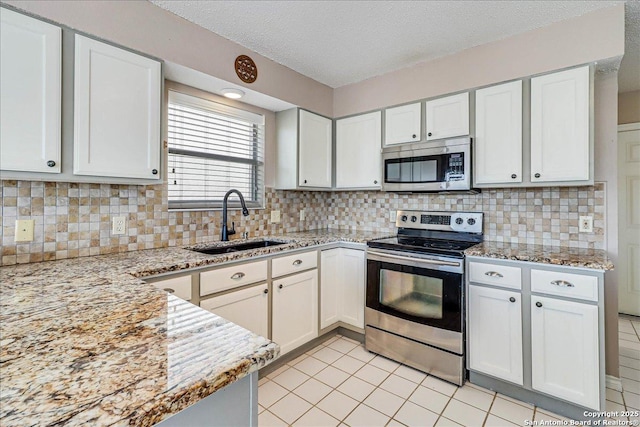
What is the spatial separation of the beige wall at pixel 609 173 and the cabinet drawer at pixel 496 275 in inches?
27.7

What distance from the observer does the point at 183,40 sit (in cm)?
200

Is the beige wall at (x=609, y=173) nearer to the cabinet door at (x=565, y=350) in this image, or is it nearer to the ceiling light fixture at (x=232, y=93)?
the cabinet door at (x=565, y=350)

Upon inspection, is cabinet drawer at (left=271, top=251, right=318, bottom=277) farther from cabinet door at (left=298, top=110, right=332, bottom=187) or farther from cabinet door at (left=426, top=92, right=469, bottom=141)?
cabinet door at (left=426, top=92, right=469, bottom=141)

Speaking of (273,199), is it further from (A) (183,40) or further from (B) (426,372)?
(B) (426,372)

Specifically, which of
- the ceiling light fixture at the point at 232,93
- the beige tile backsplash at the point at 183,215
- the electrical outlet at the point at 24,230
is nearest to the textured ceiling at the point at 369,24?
the ceiling light fixture at the point at 232,93

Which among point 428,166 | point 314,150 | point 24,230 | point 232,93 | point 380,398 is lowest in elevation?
point 380,398

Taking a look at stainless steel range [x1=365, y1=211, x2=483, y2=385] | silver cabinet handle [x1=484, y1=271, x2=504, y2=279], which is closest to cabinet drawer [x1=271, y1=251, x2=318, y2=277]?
stainless steel range [x1=365, y1=211, x2=483, y2=385]

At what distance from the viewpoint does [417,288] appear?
224 cm

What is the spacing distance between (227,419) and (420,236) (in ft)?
7.99

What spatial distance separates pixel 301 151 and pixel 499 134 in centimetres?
155

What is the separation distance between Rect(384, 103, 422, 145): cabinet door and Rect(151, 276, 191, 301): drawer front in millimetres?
1954

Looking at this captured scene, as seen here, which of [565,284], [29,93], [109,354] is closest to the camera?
[109,354]

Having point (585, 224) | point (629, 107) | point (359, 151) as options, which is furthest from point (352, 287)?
point (629, 107)

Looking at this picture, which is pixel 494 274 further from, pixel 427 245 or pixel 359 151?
pixel 359 151
